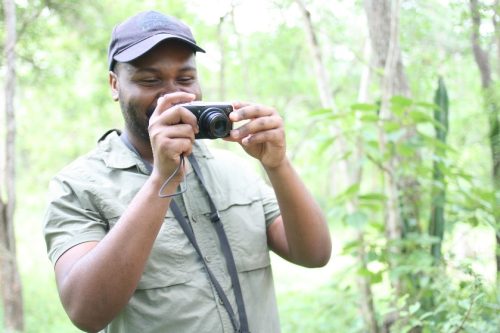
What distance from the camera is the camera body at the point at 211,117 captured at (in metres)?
1.42

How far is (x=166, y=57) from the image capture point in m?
1.58

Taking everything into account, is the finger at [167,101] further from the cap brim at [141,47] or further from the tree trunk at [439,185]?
the tree trunk at [439,185]

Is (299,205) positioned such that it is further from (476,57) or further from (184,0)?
(184,0)

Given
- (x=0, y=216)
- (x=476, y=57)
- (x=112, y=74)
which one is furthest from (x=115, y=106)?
(x=112, y=74)

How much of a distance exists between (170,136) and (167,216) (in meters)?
0.30

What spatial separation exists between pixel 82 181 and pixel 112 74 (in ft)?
1.27

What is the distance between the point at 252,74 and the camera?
9.22 metres

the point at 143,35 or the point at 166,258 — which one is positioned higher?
the point at 143,35

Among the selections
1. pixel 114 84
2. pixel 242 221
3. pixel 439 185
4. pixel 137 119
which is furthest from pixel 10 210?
pixel 439 185

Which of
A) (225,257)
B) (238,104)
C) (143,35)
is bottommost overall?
(225,257)

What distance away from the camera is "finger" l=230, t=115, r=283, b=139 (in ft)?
4.82

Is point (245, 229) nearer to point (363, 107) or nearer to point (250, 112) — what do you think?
point (250, 112)

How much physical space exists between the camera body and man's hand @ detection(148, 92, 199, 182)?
0.04 metres

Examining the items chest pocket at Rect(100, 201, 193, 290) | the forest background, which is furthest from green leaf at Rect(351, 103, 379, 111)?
chest pocket at Rect(100, 201, 193, 290)
